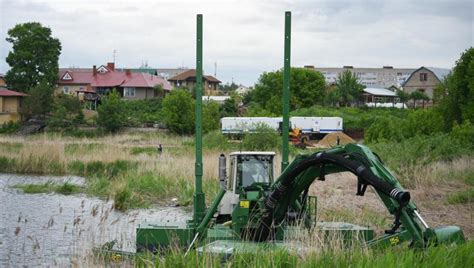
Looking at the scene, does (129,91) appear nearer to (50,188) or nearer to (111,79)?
(111,79)

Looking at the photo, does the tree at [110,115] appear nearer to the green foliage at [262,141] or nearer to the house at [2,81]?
the green foliage at [262,141]

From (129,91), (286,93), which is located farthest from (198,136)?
(129,91)

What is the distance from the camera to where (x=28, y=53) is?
70000 mm

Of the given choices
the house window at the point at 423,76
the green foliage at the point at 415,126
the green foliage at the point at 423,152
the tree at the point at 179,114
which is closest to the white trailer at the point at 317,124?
the tree at the point at 179,114

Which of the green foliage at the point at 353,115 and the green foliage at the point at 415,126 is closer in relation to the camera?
the green foliage at the point at 415,126

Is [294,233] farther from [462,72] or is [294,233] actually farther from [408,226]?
[462,72]

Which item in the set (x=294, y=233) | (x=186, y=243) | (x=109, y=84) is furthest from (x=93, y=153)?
(x=109, y=84)

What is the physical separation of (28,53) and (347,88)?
1401 inches

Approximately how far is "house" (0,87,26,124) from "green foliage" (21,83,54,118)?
90 cm

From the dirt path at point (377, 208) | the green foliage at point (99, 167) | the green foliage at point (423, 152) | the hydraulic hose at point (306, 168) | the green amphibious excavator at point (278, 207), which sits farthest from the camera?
the green foliage at point (99, 167)

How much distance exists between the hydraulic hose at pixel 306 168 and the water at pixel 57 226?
282 cm

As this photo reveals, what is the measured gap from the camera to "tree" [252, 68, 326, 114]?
245 feet

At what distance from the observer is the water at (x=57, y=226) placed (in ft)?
43.6

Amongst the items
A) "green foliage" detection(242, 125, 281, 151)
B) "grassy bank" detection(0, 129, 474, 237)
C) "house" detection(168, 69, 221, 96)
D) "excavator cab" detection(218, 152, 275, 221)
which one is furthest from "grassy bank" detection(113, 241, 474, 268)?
"house" detection(168, 69, 221, 96)
